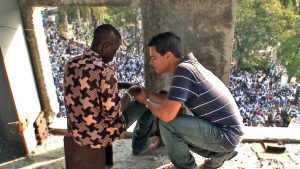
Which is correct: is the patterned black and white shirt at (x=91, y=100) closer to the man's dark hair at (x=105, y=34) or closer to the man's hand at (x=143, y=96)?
the man's dark hair at (x=105, y=34)

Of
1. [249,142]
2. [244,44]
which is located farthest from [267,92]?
[249,142]

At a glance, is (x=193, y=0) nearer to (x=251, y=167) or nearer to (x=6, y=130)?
(x=251, y=167)

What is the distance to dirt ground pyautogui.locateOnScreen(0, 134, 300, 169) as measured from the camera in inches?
144

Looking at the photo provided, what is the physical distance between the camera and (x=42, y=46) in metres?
4.17

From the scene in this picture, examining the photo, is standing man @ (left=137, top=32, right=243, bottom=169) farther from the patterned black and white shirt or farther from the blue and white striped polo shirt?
the patterned black and white shirt

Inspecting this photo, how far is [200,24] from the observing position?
3518 mm

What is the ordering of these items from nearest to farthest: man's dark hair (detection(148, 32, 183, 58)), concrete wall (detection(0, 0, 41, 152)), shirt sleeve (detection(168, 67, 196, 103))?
shirt sleeve (detection(168, 67, 196, 103)) < man's dark hair (detection(148, 32, 183, 58)) < concrete wall (detection(0, 0, 41, 152))

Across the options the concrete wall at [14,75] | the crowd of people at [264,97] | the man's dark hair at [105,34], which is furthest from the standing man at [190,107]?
the crowd of people at [264,97]

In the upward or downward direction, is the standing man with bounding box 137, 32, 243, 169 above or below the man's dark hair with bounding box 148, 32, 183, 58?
below

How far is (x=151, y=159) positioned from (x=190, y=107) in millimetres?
1108

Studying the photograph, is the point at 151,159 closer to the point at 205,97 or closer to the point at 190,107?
the point at 190,107

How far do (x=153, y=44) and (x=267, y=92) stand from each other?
15510 mm

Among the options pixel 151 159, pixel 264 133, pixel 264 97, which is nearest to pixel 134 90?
pixel 151 159

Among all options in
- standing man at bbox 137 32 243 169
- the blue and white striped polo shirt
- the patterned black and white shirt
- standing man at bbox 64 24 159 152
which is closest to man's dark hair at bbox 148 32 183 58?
standing man at bbox 137 32 243 169
